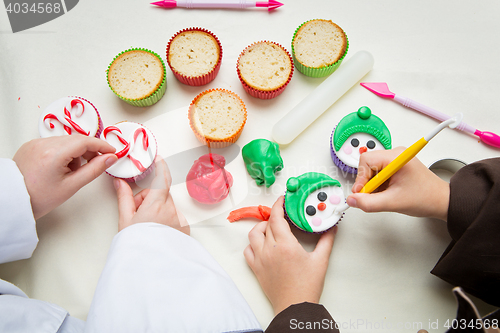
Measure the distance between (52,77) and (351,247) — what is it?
3.72 ft

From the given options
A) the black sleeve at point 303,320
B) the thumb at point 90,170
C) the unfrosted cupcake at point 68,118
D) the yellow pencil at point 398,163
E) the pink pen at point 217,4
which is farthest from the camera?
the pink pen at point 217,4

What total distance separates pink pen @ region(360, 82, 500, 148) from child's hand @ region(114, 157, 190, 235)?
744mm

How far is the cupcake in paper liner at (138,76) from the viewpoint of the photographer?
104cm

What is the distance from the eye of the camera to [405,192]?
2.68 feet

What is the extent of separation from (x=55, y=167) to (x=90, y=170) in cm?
8

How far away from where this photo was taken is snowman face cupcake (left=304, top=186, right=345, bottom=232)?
3.01ft

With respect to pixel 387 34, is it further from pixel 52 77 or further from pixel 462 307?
pixel 52 77

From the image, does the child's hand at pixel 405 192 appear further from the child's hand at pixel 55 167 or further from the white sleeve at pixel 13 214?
the white sleeve at pixel 13 214

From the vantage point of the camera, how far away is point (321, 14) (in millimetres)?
1162

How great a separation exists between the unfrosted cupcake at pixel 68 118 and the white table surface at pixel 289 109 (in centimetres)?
8

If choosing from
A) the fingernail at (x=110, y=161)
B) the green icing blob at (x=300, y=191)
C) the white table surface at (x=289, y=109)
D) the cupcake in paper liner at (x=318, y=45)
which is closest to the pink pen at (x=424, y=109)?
the white table surface at (x=289, y=109)

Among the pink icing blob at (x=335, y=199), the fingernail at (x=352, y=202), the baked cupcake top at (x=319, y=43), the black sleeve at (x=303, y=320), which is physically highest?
the baked cupcake top at (x=319, y=43)

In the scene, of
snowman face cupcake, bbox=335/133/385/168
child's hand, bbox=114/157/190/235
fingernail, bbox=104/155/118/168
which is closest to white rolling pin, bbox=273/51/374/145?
snowman face cupcake, bbox=335/133/385/168

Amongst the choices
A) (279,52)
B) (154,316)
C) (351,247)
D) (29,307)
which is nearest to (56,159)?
(29,307)
